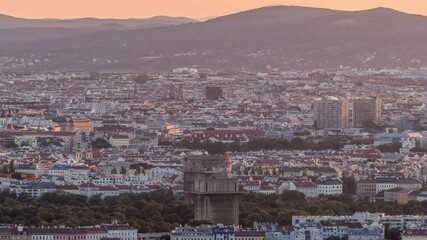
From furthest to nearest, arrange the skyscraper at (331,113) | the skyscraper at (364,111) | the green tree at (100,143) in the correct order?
the skyscraper at (364,111)
the skyscraper at (331,113)
the green tree at (100,143)

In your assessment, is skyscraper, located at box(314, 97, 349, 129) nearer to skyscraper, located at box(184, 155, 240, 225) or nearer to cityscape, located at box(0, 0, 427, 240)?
cityscape, located at box(0, 0, 427, 240)

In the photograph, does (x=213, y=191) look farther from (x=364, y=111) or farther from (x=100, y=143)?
(x=364, y=111)

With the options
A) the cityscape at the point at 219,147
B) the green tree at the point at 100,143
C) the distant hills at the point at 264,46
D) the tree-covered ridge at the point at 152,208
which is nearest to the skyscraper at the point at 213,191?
the cityscape at the point at 219,147

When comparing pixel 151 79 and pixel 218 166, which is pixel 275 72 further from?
pixel 218 166

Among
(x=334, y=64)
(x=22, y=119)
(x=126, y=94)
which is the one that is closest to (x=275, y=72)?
(x=334, y=64)

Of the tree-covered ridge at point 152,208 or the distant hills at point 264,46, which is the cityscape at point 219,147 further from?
the distant hills at point 264,46

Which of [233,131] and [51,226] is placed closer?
[51,226]
